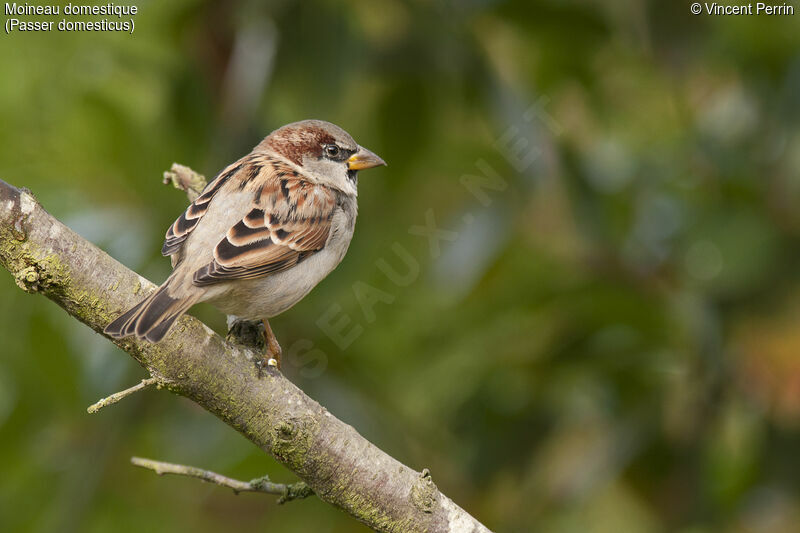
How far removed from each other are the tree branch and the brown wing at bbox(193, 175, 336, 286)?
502 mm

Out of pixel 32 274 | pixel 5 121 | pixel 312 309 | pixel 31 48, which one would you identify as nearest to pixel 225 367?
pixel 32 274

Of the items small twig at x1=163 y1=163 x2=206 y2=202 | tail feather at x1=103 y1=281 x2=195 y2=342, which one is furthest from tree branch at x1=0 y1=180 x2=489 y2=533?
small twig at x1=163 y1=163 x2=206 y2=202

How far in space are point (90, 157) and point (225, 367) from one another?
5.67 feet

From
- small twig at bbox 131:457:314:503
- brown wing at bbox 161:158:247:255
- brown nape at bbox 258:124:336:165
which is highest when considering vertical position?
brown nape at bbox 258:124:336:165

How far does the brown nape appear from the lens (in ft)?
11.1

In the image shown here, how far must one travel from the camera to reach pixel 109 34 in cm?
387

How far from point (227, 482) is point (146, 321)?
48 centimetres

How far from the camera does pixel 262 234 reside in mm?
2801

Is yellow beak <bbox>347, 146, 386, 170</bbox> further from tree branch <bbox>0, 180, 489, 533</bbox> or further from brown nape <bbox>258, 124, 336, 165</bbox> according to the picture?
tree branch <bbox>0, 180, 489, 533</bbox>

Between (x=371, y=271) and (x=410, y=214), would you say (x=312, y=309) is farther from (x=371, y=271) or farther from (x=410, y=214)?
(x=410, y=214)

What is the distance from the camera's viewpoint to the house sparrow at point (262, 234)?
2.61 m

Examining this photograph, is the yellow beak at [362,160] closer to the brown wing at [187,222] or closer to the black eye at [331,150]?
the black eye at [331,150]

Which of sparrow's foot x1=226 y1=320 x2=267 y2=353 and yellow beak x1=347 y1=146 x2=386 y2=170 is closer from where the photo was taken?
sparrow's foot x1=226 y1=320 x2=267 y2=353

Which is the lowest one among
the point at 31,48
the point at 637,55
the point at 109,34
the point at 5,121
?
the point at 5,121
